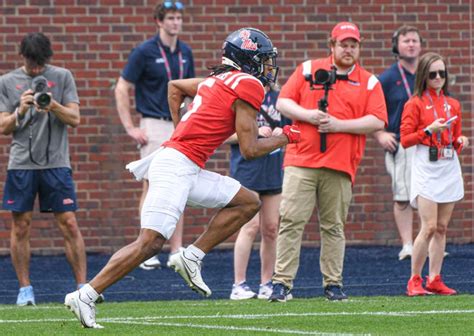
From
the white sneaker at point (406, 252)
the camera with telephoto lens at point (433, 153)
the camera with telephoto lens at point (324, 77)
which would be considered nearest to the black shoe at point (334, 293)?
the camera with telephoto lens at point (433, 153)

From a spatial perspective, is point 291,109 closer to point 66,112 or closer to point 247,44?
point 247,44

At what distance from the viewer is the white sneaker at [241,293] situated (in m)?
11.7

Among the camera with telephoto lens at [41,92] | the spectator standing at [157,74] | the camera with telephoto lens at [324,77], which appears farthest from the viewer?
the spectator standing at [157,74]

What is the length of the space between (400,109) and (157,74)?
246 cm

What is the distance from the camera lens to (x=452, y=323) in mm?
9219

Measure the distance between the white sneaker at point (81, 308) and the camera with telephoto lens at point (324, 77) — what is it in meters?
3.06

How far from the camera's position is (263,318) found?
9.62 meters

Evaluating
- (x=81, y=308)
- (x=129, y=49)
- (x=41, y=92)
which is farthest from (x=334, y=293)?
(x=129, y=49)

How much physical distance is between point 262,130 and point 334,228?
38.8 inches

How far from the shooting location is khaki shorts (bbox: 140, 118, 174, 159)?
14398mm

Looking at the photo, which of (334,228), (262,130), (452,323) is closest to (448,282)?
(334,228)

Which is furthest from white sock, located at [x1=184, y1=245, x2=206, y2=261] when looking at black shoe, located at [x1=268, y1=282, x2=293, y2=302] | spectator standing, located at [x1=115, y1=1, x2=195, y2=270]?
spectator standing, located at [x1=115, y1=1, x2=195, y2=270]

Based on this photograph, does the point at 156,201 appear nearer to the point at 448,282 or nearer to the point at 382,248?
the point at 448,282

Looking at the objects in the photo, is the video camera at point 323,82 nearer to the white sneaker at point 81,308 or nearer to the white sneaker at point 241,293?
the white sneaker at point 241,293
